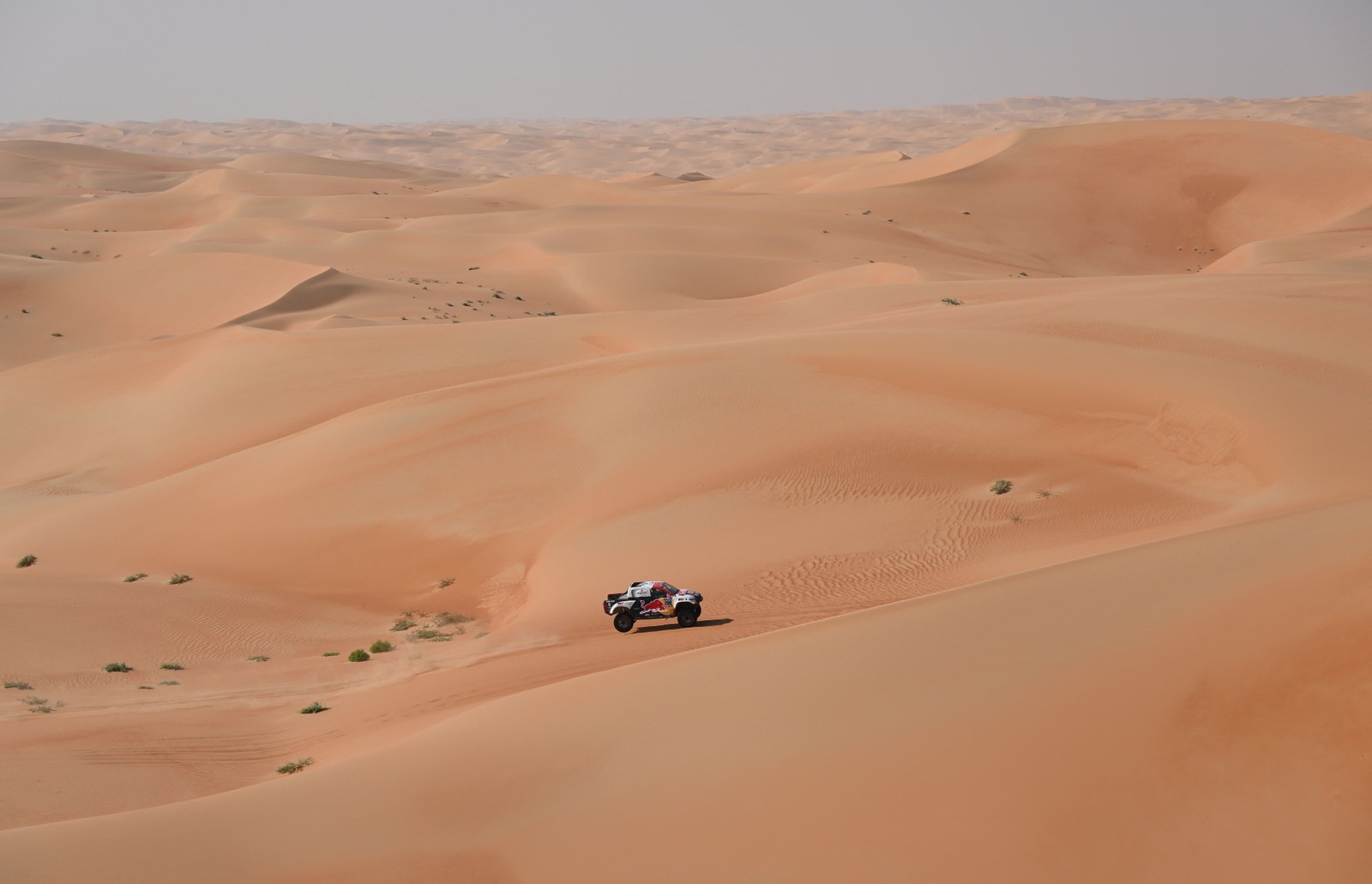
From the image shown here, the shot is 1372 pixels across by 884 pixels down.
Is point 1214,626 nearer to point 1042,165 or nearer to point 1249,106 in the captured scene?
point 1042,165

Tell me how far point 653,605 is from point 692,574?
5.68ft

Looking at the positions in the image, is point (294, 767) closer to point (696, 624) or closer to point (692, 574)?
point (696, 624)

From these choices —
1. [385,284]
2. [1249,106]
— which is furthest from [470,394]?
[1249,106]

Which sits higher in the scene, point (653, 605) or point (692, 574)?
point (653, 605)

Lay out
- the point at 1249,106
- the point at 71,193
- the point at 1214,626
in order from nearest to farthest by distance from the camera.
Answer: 1. the point at 1214,626
2. the point at 71,193
3. the point at 1249,106

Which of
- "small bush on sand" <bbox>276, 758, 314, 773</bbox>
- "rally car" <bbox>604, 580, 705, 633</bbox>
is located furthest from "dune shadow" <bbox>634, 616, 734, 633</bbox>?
"small bush on sand" <bbox>276, 758, 314, 773</bbox>

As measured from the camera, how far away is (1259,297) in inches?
768

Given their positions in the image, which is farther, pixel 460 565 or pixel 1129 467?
pixel 460 565

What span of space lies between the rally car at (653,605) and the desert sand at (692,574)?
226 millimetres

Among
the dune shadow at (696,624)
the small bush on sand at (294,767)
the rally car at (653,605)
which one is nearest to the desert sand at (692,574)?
the dune shadow at (696,624)

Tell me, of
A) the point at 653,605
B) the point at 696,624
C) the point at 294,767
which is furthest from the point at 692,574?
the point at 294,767

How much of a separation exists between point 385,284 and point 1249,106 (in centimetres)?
12070

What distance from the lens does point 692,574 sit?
13.3 meters

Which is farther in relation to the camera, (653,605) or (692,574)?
(692,574)
